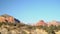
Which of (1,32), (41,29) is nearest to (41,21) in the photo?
(41,29)

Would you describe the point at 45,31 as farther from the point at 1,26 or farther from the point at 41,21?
the point at 41,21

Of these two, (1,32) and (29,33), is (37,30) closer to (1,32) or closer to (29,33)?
(29,33)

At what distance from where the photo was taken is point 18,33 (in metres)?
47.4

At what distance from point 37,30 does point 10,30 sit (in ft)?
26.5

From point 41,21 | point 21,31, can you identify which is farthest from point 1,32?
point 41,21

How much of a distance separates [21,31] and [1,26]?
598 cm

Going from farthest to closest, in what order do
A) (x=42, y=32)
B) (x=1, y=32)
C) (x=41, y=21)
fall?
(x=41, y=21) < (x=42, y=32) < (x=1, y=32)

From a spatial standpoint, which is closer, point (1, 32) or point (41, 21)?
point (1, 32)

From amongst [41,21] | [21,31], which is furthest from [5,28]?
[41,21]

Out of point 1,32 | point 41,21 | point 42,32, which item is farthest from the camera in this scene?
point 41,21

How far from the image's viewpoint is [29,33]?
161 ft

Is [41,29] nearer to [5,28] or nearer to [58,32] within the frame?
[58,32]

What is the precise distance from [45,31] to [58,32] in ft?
12.0

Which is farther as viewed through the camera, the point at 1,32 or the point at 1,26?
the point at 1,26
